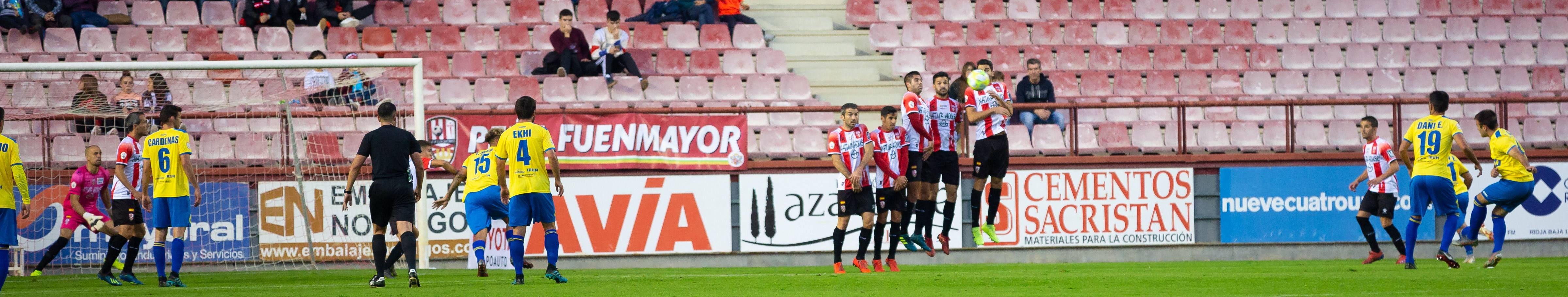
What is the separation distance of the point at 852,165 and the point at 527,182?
2963 millimetres

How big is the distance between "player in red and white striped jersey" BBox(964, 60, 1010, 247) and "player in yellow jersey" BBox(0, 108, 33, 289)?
7.61 m

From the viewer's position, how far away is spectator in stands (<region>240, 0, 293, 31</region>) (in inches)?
693

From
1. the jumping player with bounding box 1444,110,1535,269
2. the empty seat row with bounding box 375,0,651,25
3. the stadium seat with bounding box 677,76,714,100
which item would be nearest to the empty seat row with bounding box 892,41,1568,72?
the stadium seat with bounding box 677,76,714,100

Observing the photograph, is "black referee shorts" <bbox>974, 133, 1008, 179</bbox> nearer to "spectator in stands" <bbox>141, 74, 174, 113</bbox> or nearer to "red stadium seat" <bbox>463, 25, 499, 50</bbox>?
"red stadium seat" <bbox>463, 25, 499, 50</bbox>

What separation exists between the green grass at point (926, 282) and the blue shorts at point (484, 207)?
0.49m

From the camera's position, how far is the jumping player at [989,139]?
1179cm

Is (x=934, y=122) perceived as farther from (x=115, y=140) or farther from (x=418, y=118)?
(x=115, y=140)

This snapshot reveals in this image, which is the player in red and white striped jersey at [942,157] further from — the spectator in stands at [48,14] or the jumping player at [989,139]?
the spectator in stands at [48,14]

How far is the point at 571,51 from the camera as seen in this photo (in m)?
16.8

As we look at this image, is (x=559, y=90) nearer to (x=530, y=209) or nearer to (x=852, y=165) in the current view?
(x=852, y=165)

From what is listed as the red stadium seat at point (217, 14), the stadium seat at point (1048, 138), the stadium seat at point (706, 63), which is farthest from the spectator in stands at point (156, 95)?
the stadium seat at point (1048, 138)

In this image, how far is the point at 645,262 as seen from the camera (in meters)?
15.0

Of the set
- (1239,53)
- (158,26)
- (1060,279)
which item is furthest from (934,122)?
(158,26)

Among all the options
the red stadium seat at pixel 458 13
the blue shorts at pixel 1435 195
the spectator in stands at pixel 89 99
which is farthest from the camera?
the red stadium seat at pixel 458 13
